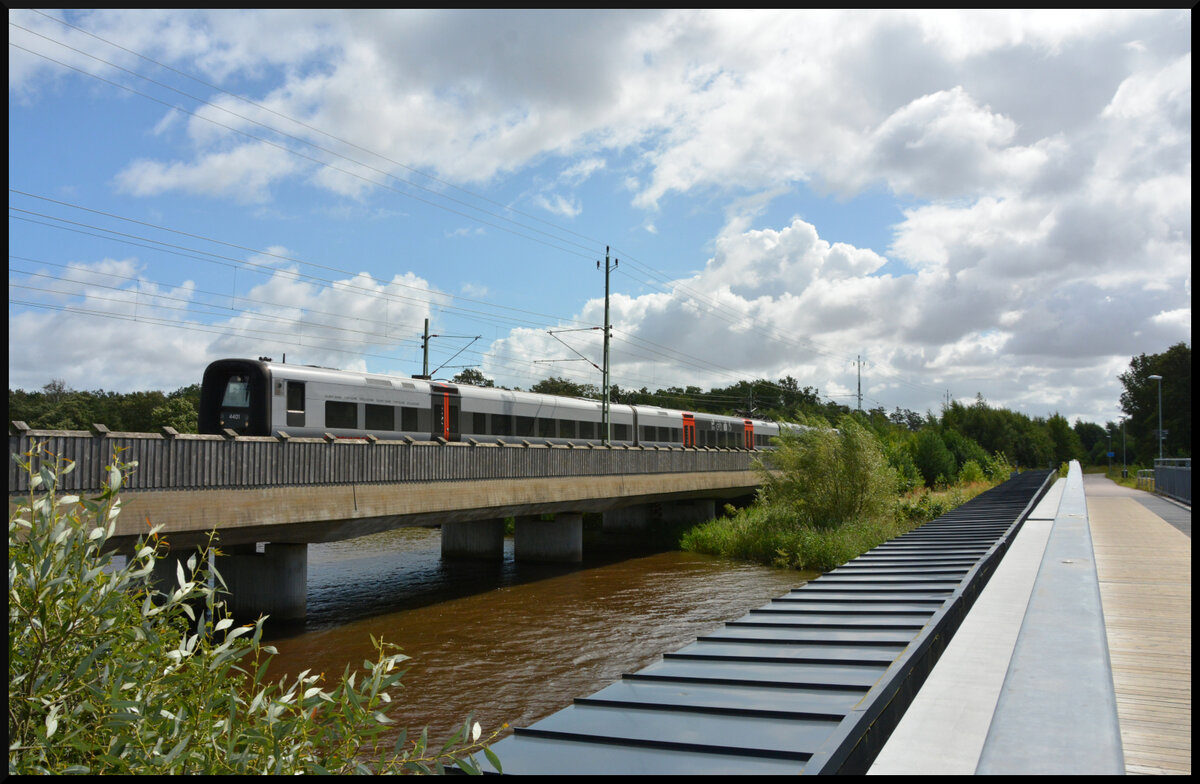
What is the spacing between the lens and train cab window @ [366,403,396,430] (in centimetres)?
2500

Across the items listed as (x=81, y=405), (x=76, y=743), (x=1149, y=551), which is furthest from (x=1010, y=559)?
(x=81, y=405)

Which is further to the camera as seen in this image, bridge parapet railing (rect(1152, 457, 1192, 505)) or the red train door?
bridge parapet railing (rect(1152, 457, 1192, 505))

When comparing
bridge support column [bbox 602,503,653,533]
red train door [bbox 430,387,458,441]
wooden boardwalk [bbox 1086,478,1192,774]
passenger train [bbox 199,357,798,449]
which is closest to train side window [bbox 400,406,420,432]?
passenger train [bbox 199,357,798,449]

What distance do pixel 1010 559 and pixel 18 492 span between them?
1402cm

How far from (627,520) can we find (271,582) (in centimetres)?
2556

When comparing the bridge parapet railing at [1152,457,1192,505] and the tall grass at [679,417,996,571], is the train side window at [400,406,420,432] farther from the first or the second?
the bridge parapet railing at [1152,457,1192,505]

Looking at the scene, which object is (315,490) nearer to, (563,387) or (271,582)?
(271,582)

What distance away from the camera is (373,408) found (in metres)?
25.2

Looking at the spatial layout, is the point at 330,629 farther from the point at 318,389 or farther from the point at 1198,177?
the point at 1198,177

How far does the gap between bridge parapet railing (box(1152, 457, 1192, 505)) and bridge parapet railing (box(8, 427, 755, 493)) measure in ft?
69.9

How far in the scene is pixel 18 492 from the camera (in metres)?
11.8

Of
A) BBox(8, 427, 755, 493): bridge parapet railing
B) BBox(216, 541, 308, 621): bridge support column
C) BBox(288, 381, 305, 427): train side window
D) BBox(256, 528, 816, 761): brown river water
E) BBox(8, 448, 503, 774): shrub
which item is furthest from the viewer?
BBox(288, 381, 305, 427): train side window

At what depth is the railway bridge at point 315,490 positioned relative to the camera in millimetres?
14273

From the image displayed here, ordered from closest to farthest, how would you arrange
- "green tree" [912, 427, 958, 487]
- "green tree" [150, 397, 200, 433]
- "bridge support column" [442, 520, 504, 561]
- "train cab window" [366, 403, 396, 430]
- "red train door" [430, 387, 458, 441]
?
1. "train cab window" [366, 403, 396, 430]
2. "red train door" [430, 387, 458, 441]
3. "bridge support column" [442, 520, 504, 561]
4. "green tree" [912, 427, 958, 487]
5. "green tree" [150, 397, 200, 433]
